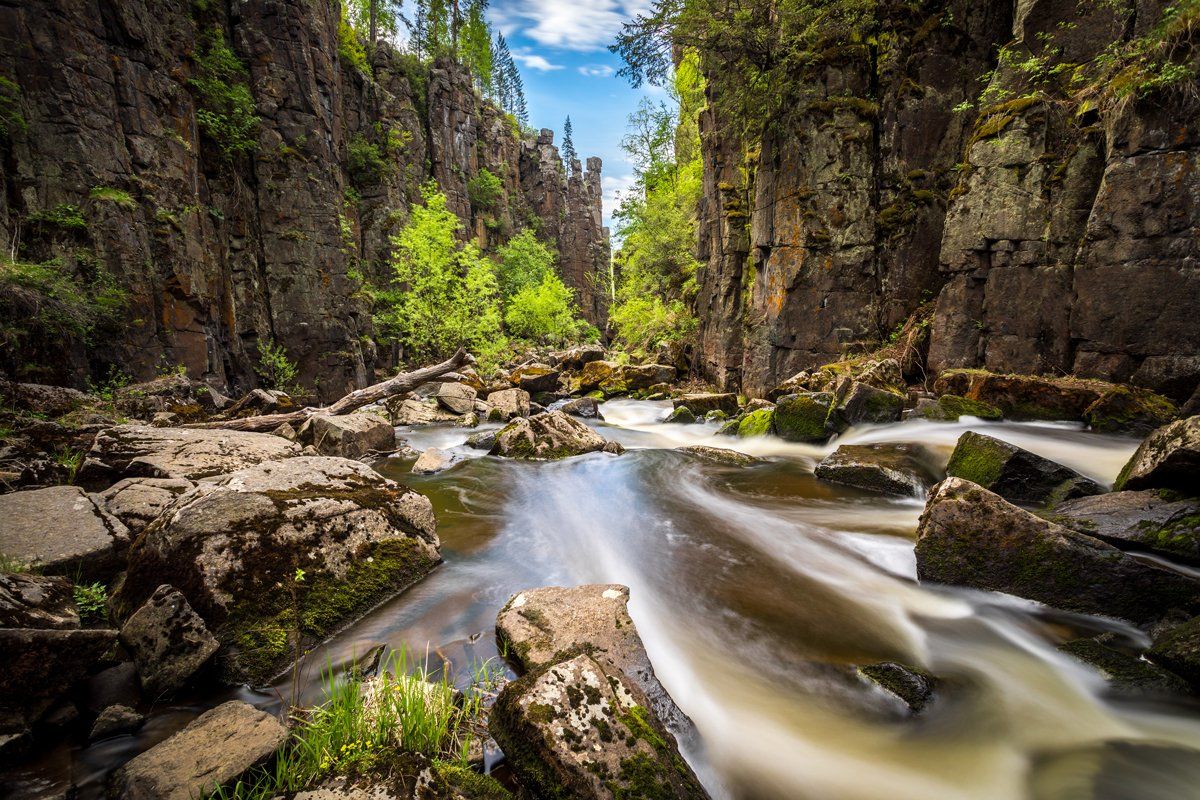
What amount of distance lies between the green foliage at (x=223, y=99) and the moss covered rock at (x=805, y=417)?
19.0 meters

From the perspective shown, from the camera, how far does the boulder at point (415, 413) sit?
1313 centimetres

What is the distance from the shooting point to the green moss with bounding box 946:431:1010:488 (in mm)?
5438

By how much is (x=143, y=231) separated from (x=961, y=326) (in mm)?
18829

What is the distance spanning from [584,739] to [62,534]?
4134 mm

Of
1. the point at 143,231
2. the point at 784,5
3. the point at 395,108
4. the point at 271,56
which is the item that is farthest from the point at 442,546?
the point at 395,108

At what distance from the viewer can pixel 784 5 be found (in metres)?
11.2

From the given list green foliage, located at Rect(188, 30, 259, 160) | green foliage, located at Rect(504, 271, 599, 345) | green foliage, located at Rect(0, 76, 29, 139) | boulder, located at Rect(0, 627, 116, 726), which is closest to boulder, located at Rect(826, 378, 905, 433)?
boulder, located at Rect(0, 627, 116, 726)

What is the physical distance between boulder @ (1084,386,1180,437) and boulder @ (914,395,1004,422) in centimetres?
121

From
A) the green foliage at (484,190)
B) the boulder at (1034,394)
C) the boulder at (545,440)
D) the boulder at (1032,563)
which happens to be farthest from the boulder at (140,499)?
the green foliage at (484,190)

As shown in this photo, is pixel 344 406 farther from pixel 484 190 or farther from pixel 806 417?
pixel 484 190

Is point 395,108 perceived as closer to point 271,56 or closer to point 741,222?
point 271,56

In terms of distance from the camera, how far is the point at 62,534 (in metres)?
3.26

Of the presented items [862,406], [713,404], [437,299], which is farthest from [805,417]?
[437,299]

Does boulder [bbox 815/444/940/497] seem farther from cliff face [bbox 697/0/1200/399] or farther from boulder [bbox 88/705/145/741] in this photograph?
boulder [bbox 88/705/145/741]
